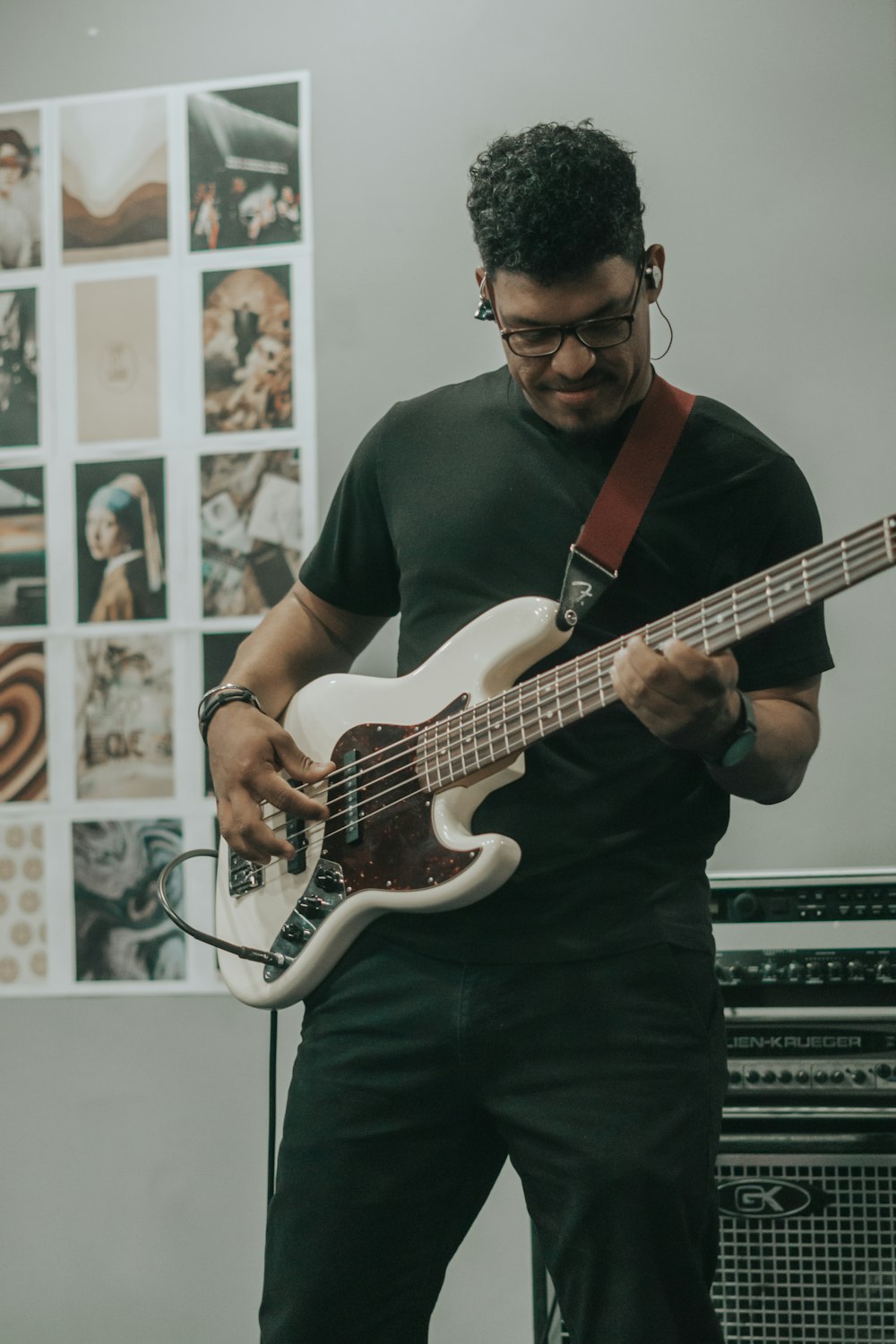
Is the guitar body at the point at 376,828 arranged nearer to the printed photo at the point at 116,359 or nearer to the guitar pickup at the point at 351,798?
the guitar pickup at the point at 351,798

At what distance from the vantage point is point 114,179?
229 cm

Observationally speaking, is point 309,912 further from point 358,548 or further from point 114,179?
point 114,179

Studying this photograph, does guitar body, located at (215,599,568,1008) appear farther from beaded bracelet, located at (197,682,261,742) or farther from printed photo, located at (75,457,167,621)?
printed photo, located at (75,457,167,621)

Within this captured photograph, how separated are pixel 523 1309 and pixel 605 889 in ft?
4.04

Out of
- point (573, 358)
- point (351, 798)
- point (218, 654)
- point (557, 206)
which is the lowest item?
point (351, 798)

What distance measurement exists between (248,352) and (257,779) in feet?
3.76

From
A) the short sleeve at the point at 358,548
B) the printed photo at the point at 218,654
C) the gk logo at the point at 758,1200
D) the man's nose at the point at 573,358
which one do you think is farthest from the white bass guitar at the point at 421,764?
the printed photo at the point at 218,654

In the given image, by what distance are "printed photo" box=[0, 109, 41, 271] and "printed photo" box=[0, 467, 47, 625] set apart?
1.35ft

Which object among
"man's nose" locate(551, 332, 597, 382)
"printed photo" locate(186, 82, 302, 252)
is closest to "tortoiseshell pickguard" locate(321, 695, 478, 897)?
"man's nose" locate(551, 332, 597, 382)

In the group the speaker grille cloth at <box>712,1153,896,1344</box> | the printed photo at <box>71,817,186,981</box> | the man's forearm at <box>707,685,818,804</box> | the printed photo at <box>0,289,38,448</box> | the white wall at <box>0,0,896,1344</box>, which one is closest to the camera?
the man's forearm at <box>707,685,818,804</box>

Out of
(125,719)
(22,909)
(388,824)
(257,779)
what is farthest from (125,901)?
(388,824)

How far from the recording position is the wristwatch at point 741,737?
1080 millimetres

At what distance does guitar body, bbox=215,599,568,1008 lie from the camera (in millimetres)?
1195

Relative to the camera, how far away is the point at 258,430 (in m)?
2.22
